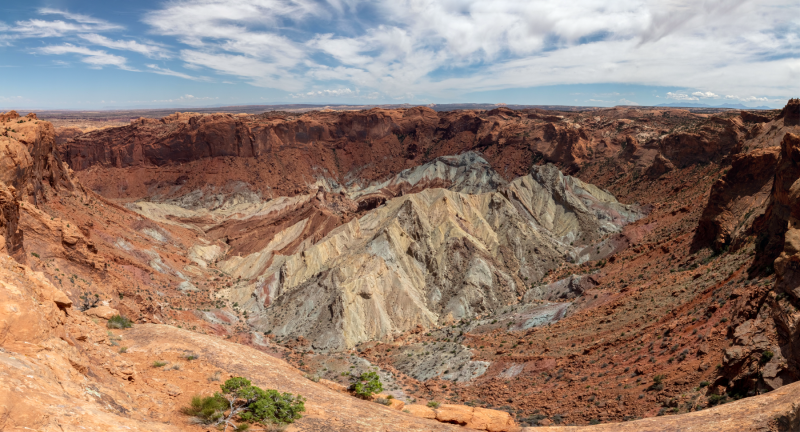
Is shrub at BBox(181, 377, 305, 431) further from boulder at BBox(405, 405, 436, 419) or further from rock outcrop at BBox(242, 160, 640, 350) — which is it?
rock outcrop at BBox(242, 160, 640, 350)

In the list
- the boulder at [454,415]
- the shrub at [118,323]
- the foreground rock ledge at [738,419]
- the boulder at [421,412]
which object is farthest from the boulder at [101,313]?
the foreground rock ledge at [738,419]

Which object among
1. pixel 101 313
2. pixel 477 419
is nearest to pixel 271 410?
pixel 477 419

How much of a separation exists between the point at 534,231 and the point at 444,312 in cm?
1912

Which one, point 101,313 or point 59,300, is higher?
point 59,300

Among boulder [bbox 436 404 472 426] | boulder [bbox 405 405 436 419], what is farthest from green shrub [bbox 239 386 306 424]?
boulder [bbox 436 404 472 426]

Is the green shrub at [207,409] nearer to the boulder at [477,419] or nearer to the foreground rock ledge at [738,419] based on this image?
the boulder at [477,419]

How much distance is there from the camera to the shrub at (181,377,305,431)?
30.0 feet

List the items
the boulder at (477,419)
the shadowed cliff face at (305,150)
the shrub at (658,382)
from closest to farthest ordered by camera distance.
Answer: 1. the boulder at (477,419)
2. the shrub at (658,382)
3. the shadowed cliff face at (305,150)

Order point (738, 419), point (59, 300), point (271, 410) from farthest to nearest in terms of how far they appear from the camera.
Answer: point (59, 300) → point (738, 419) → point (271, 410)

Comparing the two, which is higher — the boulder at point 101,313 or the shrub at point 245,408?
the boulder at point 101,313

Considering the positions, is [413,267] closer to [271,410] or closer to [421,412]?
[421,412]

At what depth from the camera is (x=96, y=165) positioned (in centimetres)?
9062

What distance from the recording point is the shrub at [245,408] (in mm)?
9148

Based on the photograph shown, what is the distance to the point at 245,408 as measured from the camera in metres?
9.48
